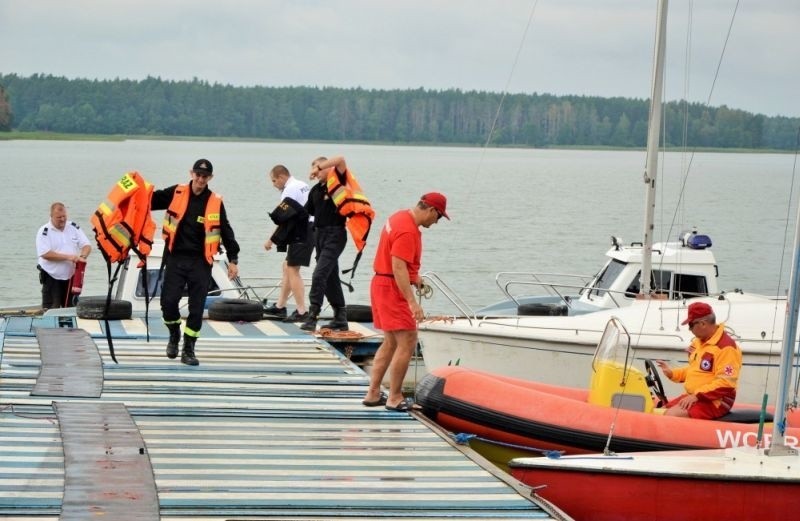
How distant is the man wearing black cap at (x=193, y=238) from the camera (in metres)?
12.3

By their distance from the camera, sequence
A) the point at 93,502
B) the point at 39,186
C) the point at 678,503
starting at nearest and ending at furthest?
the point at 93,502, the point at 678,503, the point at 39,186

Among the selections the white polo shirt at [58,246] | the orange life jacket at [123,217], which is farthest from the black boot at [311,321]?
the white polo shirt at [58,246]

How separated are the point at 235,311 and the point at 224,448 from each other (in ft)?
19.3

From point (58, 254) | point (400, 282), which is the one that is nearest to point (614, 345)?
point (400, 282)

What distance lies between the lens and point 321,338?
14547 mm

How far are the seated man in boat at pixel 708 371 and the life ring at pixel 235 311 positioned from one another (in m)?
5.77

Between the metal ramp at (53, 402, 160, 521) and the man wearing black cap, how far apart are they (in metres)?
1.91

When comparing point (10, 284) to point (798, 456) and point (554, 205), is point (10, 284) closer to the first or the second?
point (798, 456)

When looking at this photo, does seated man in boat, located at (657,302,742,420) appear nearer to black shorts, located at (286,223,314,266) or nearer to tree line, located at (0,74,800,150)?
black shorts, located at (286,223,314,266)

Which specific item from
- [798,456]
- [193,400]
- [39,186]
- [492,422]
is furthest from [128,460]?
[39,186]

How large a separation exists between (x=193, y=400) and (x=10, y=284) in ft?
76.0

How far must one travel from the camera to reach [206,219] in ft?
40.5

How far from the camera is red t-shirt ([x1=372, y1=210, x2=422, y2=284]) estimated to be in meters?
10.6

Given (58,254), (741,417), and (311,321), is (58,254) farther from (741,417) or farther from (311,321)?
(741,417)
